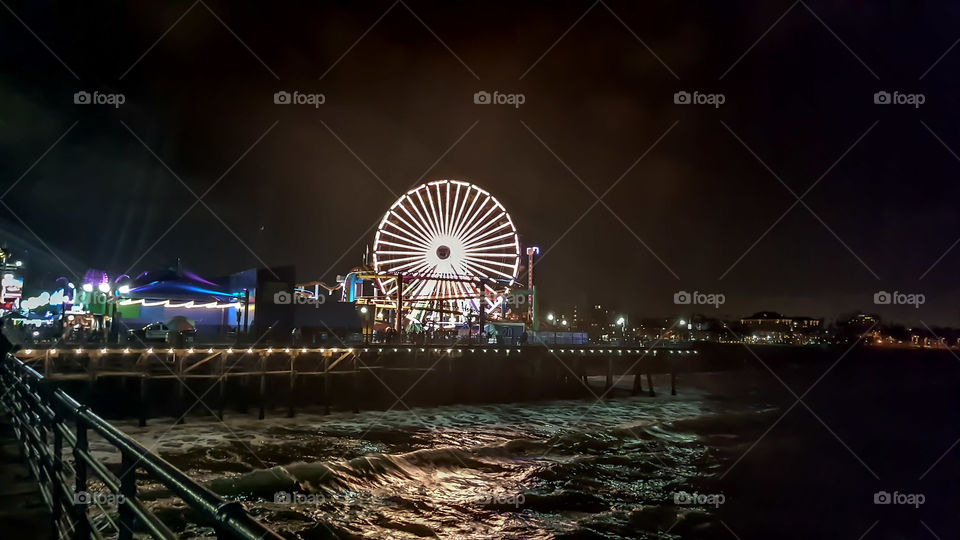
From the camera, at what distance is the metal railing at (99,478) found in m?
2.01

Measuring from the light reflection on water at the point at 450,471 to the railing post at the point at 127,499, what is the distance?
5.21 m

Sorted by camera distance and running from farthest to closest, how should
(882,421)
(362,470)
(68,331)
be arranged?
(882,421), (68,331), (362,470)

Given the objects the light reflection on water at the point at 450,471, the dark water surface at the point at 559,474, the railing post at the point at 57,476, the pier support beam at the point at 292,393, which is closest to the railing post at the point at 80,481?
the railing post at the point at 57,476

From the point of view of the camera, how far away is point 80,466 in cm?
390

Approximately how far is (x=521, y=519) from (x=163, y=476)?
12241 mm

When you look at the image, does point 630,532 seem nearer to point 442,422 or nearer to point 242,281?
point 442,422

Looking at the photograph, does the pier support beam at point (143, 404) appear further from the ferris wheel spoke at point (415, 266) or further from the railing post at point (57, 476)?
the ferris wheel spoke at point (415, 266)

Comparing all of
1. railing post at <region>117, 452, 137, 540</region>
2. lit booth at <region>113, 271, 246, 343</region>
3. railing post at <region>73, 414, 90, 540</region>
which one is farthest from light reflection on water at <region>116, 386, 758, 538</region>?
lit booth at <region>113, 271, 246, 343</region>

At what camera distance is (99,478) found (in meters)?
3.61

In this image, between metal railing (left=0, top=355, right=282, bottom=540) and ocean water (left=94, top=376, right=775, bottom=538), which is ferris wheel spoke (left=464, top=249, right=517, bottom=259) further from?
metal railing (left=0, top=355, right=282, bottom=540)

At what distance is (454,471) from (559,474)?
10.5ft

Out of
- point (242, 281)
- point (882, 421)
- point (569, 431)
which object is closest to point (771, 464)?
point (569, 431)

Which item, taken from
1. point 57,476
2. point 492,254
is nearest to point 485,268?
point 492,254

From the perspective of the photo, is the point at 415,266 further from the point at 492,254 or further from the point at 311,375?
the point at 311,375
